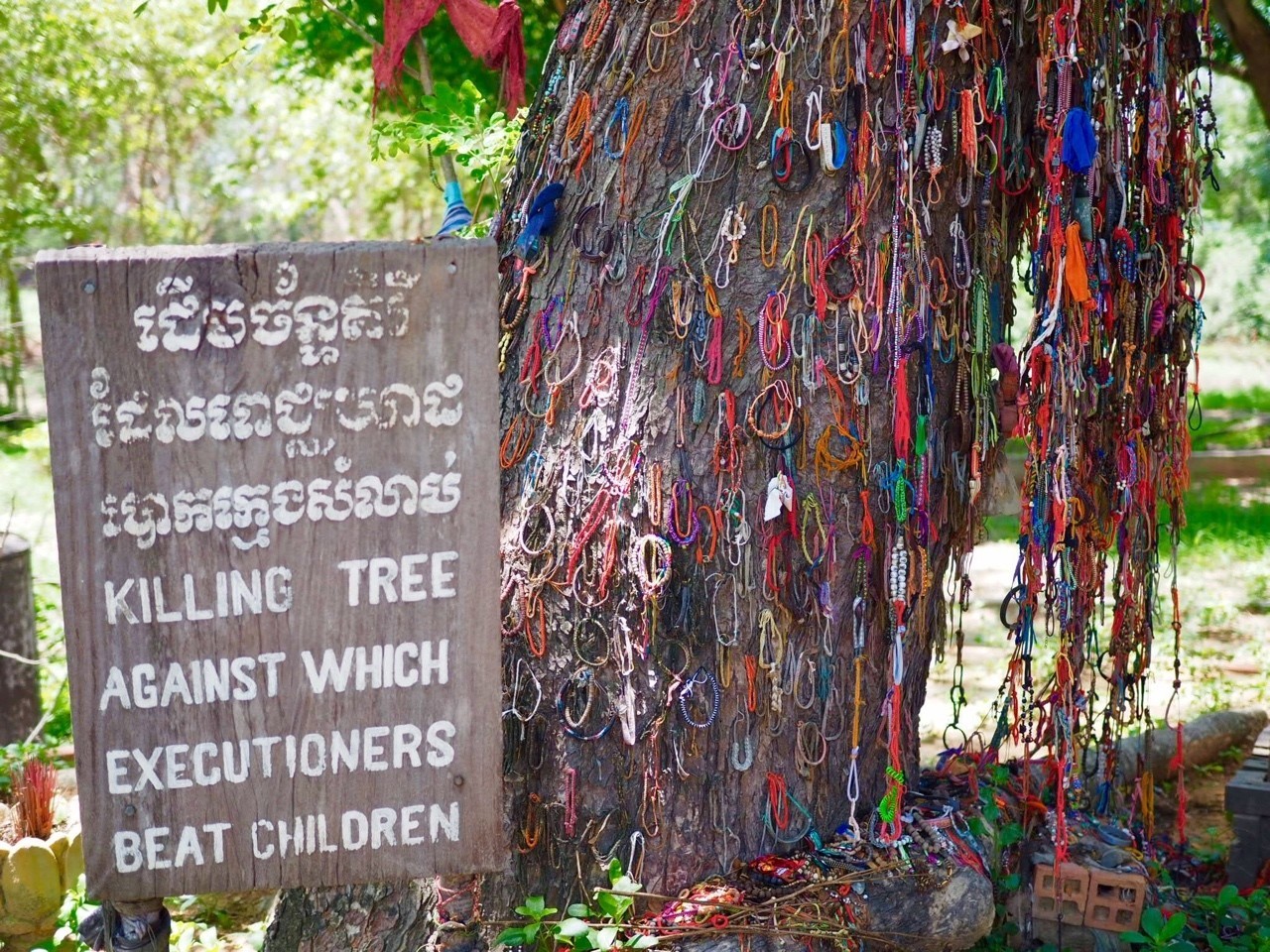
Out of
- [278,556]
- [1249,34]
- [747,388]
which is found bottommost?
[278,556]

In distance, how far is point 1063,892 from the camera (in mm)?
3365

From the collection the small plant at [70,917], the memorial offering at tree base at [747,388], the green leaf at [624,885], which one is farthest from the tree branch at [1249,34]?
the small plant at [70,917]

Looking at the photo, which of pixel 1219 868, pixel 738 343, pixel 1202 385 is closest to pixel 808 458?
pixel 738 343

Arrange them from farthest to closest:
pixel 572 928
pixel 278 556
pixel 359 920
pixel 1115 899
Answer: pixel 1115 899 < pixel 359 920 < pixel 572 928 < pixel 278 556

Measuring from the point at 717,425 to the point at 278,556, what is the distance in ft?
3.56

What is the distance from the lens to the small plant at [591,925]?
9.11 ft

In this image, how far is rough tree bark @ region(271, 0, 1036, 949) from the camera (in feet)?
9.50

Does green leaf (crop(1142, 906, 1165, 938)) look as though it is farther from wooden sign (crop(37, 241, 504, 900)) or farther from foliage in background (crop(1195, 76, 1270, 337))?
foliage in background (crop(1195, 76, 1270, 337))

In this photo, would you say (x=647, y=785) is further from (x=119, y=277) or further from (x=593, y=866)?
(x=119, y=277)

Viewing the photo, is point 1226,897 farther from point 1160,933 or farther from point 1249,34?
point 1249,34

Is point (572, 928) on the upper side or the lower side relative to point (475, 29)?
lower

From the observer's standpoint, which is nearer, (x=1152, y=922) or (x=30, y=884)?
(x=1152, y=922)

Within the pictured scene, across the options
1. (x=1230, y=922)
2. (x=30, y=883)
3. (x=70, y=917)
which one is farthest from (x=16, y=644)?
(x=1230, y=922)

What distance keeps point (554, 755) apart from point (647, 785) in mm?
232
